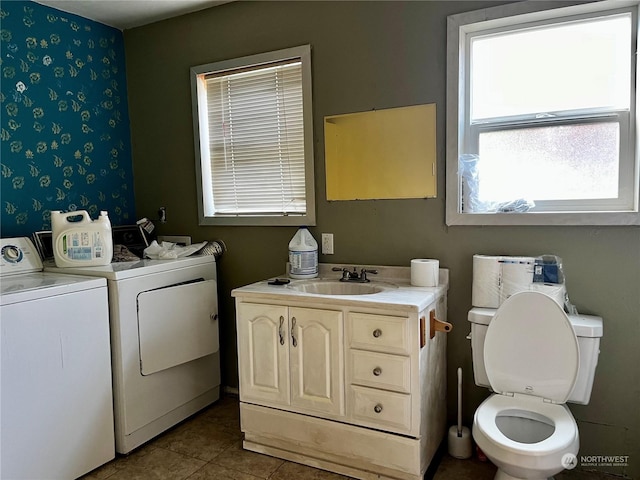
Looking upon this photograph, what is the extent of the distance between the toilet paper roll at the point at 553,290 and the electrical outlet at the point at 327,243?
3.46 feet

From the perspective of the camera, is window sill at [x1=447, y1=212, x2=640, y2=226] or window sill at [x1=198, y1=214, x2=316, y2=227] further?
window sill at [x1=198, y1=214, x2=316, y2=227]

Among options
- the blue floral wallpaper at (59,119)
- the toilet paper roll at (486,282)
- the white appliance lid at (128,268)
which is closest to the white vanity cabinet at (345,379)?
the toilet paper roll at (486,282)

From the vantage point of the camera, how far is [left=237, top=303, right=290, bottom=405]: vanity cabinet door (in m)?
2.13

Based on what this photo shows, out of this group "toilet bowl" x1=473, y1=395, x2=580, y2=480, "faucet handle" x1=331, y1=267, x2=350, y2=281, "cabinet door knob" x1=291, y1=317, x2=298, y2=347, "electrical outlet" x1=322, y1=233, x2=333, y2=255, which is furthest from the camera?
"electrical outlet" x1=322, y1=233, x2=333, y2=255

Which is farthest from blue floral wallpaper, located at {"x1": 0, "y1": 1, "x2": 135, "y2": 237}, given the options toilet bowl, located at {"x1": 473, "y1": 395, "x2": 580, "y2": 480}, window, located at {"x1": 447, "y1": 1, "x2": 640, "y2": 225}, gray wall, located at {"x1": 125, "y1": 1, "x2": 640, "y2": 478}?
toilet bowl, located at {"x1": 473, "y1": 395, "x2": 580, "y2": 480}

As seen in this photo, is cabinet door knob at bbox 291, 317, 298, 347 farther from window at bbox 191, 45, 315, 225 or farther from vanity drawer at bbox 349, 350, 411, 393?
window at bbox 191, 45, 315, 225

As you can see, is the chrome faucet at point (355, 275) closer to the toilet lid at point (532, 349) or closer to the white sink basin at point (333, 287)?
the white sink basin at point (333, 287)

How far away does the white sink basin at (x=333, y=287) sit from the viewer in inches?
91.0

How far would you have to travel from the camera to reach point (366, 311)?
1929mm

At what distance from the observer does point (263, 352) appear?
7.14ft

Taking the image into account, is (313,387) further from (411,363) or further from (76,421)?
(76,421)

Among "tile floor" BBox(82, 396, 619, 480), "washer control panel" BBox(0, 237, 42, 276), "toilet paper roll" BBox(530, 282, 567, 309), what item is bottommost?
"tile floor" BBox(82, 396, 619, 480)

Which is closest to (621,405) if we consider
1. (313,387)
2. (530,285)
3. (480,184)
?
(530,285)

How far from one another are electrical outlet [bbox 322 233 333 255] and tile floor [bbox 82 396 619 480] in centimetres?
110
